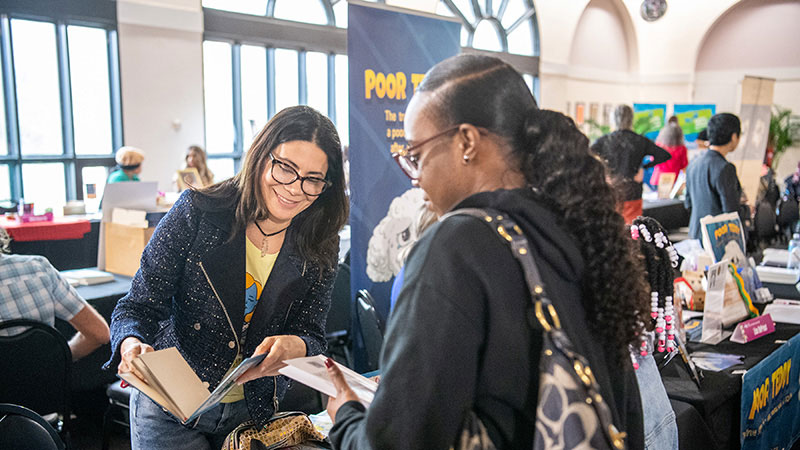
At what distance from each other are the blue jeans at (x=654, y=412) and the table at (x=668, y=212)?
545 cm

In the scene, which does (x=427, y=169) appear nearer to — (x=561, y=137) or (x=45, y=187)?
(x=561, y=137)

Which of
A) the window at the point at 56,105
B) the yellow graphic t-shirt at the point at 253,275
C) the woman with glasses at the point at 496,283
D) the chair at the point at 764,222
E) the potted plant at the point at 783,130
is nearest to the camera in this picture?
A: the woman with glasses at the point at 496,283

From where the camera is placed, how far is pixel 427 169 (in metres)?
0.94

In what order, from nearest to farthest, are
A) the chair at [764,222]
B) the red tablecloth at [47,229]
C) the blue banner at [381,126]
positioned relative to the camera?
the blue banner at [381,126] < the red tablecloth at [47,229] < the chair at [764,222]

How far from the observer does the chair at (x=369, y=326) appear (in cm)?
258

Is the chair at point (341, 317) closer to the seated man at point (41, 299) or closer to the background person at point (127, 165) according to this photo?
the seated man at point (41, 299)

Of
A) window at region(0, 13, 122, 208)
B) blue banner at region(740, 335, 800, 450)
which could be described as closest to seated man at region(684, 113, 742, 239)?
blue banner at region(740, 335, 800, 450)

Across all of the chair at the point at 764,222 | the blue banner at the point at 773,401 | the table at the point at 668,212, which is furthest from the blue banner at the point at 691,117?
the blue banner at the point at 773,401

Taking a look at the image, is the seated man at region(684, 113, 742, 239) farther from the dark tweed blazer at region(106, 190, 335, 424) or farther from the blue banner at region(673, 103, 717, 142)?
the blue banner at region(673, 103, 717, 142)

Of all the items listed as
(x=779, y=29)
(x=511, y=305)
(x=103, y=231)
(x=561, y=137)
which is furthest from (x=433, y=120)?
(x=779, y=29)

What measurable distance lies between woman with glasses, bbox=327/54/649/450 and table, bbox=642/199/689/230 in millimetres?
6345

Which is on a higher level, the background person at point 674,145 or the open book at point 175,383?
the background person at point 674,145

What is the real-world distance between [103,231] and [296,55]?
597cm

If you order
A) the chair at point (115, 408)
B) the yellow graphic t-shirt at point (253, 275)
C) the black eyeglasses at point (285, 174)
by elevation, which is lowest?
the chair at point (115, 408)
